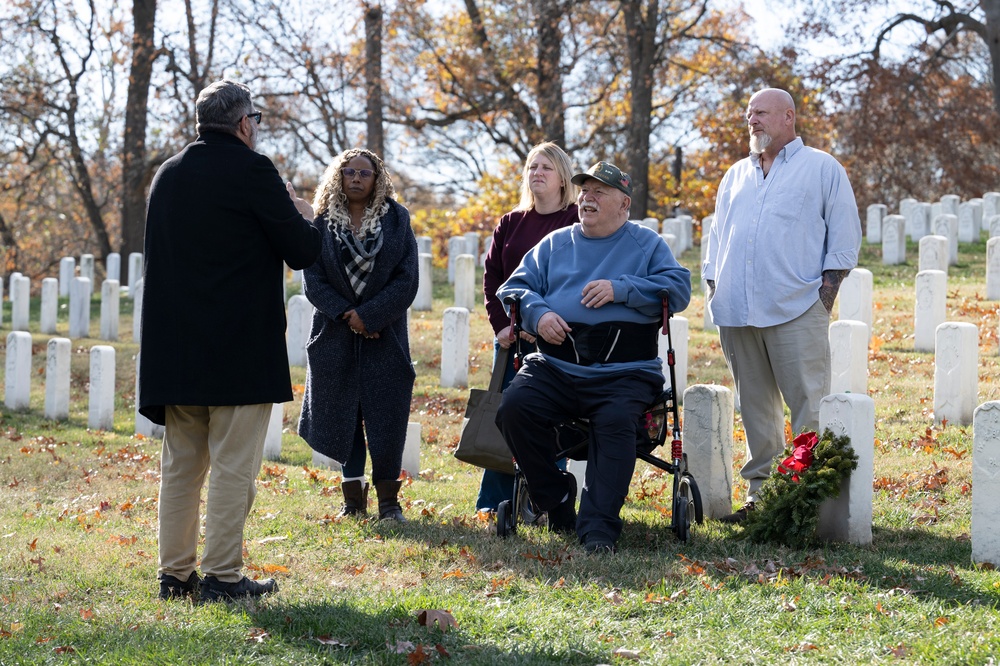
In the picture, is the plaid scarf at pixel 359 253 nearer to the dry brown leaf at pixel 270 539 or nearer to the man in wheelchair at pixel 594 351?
the man in wheelchair at pixel 594 351

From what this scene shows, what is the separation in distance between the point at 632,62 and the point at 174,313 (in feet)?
57.2

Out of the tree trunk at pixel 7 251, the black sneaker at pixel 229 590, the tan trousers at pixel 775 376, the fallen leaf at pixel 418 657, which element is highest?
the tree trunk at pixel 7 251

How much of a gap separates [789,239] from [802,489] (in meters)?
1.37

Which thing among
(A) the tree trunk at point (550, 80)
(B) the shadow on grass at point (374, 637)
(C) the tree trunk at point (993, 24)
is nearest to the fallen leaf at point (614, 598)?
(B) the shadow on grass at point (374, 637)

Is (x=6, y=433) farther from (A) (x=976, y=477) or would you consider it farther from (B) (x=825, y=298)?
(A) (x=976, y=477)

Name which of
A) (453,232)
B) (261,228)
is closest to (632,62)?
(453,232)

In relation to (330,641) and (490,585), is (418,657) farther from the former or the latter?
(490,585)

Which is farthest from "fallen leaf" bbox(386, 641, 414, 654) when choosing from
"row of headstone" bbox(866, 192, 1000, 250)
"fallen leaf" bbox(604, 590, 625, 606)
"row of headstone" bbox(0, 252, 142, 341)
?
"row of headstone" bbox(866, 192, 1000, 250)

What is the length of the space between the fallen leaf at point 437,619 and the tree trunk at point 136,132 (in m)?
19.9

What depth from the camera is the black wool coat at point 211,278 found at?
15.0 feet

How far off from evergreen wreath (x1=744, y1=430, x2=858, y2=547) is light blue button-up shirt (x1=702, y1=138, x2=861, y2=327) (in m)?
0.78

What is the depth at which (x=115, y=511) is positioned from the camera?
6742 mm

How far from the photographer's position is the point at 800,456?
529 cm

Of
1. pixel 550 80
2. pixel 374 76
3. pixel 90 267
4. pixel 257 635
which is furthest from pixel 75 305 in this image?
pixel 257 635
